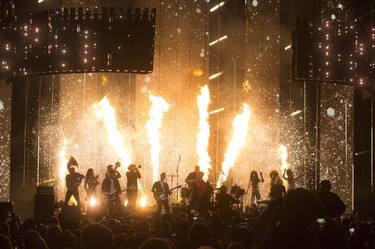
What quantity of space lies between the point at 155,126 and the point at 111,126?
9.10ft

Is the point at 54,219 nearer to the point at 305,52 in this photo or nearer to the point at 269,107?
the point at 305,52

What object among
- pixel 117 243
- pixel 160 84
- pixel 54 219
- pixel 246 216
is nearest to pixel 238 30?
pixel 160 84

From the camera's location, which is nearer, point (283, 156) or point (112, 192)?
point (112, 192)

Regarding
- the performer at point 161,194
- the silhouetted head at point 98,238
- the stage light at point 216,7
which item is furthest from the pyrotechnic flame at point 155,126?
the silhouetted head at point 98,238

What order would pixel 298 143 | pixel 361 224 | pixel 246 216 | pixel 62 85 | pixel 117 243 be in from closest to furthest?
pixel 117 243 → pixel 361 224 → pixel 246 216 → pixel 298 143 → pixel 62 85

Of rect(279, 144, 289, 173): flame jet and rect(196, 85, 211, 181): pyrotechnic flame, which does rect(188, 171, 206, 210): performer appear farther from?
rect(196, 85, 211, 181): pyrotechnic flame

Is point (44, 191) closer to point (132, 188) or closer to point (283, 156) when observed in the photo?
point (132, 188)

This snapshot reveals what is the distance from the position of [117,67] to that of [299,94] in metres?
12.9

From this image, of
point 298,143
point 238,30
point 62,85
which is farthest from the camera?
point 238,30

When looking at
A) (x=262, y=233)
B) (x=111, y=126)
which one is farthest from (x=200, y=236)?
(x=111, y=126)

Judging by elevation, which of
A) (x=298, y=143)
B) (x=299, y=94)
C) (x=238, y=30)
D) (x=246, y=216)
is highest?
(x=238, y=30)

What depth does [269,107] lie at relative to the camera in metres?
33.2

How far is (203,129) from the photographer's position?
38000 mm

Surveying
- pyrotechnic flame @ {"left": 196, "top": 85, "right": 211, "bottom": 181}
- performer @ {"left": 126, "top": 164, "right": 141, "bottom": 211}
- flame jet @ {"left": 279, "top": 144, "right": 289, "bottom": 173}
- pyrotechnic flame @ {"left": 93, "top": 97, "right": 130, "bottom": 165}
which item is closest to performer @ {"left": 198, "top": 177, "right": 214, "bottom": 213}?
performer @ {"left": 126, "top": 164, "right": 141, "bottom": 211}
